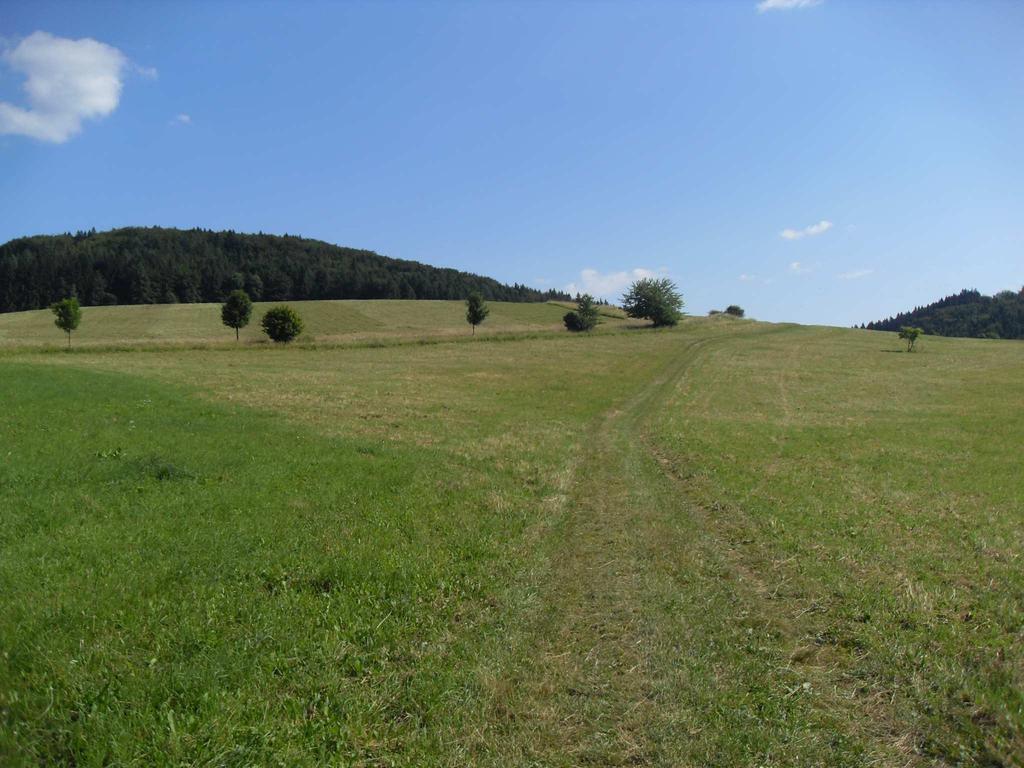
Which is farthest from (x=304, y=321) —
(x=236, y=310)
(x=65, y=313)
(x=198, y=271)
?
(x=198, y=271)

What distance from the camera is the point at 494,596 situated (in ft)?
25.8

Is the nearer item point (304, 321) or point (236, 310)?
point (236, 310)

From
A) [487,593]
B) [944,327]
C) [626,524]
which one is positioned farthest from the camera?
[944,327]

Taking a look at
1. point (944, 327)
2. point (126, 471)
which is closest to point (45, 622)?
point (126, 471)

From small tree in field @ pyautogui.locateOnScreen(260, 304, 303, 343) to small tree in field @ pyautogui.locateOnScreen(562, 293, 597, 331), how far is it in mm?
47154

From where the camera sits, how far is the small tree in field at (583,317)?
94375mm

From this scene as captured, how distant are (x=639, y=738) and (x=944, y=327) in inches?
7789

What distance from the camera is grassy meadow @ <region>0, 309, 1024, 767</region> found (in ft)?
16.7

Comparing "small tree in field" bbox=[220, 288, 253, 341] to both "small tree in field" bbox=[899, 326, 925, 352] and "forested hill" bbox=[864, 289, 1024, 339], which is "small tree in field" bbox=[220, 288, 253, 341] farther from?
"forested hill" bbox=[864, 289, 1024, 339]

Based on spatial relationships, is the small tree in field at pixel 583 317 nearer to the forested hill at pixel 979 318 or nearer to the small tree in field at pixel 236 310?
the small tree in field at pixel 236 310

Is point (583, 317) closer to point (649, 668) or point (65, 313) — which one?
point (65, 313)

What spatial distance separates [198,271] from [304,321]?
59.8 m

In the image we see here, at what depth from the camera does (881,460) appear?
17.1 metres

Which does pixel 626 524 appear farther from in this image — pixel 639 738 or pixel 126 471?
pixel 126 471
